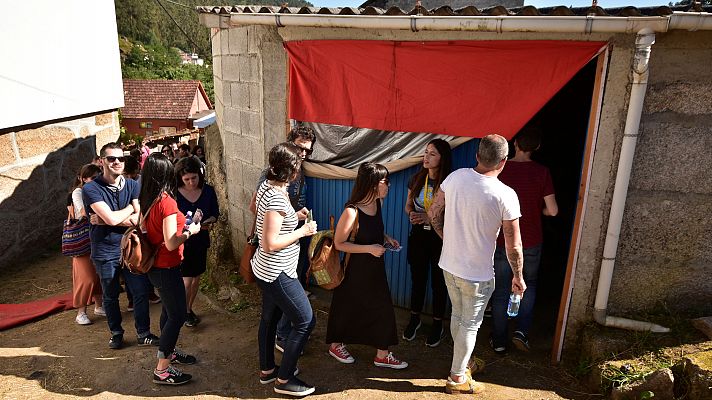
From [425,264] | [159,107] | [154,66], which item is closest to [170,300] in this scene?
[425,264]

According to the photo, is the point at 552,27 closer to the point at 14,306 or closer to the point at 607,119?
the point at 607,119

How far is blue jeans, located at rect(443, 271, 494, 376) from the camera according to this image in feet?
10.9

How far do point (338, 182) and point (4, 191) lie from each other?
Answer: 4.86 metres

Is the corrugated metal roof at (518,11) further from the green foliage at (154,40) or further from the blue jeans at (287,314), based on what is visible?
the green foliage at (154,40)

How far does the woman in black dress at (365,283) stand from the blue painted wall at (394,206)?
0.93m

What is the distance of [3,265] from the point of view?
21.5 feet

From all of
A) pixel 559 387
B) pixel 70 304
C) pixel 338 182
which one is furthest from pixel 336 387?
pixel 70 304

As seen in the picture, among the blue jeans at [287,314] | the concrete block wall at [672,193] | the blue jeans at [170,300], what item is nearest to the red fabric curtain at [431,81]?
the concrete block wall at [672,193]

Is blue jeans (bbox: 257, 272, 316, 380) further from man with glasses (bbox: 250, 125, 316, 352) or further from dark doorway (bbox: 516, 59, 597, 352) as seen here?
dark doorway (bbox: 516, 59, 597, 352)

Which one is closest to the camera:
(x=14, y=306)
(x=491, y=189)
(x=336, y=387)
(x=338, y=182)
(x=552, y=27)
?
(x=491, y=189)

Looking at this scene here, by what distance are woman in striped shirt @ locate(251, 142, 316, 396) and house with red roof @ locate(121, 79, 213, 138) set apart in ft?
105

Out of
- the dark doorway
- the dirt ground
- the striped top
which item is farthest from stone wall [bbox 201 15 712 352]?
the striped top

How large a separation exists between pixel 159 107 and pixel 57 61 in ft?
96.7

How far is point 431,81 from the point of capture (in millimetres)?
4180
